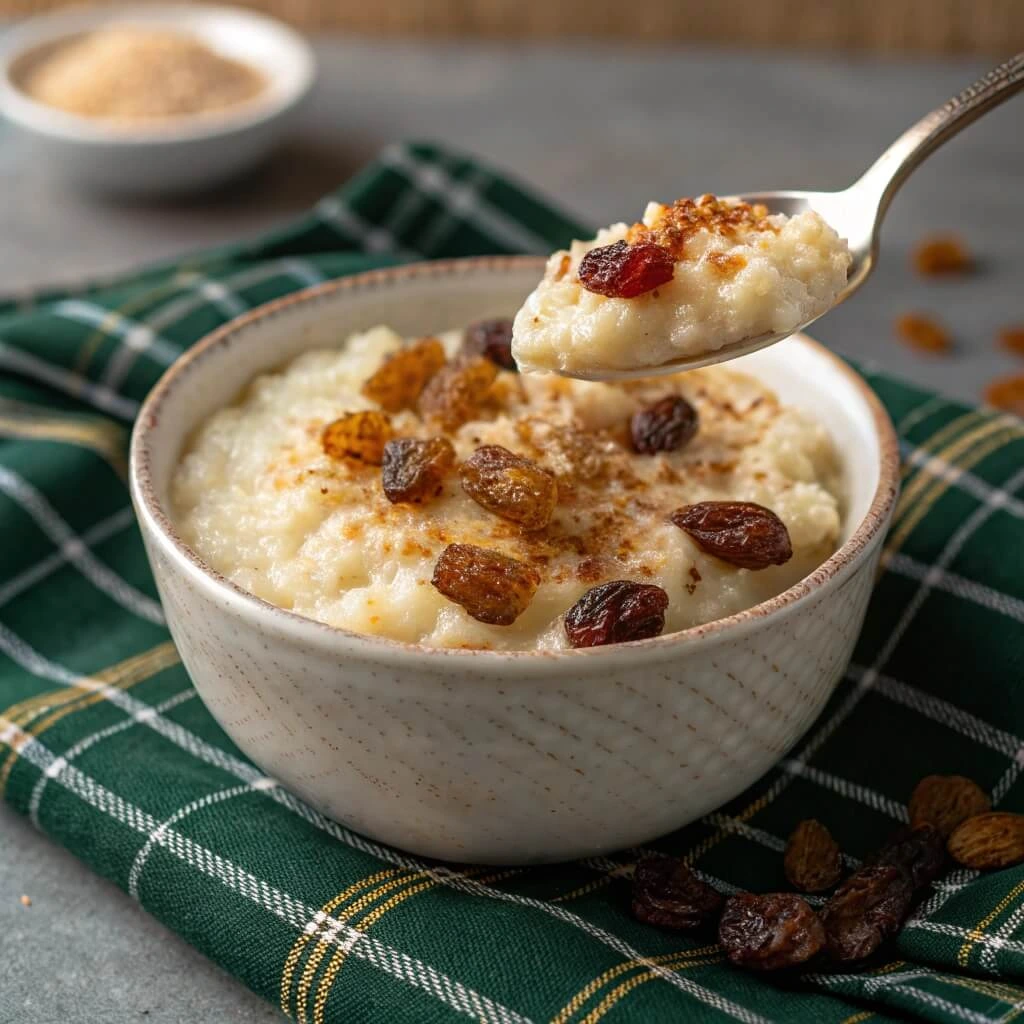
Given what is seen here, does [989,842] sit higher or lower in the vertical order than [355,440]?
lower

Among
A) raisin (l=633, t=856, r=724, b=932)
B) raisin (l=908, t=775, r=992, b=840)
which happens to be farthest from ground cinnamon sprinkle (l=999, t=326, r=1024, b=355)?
raisin (l=633, t=856, r=724, b=932)

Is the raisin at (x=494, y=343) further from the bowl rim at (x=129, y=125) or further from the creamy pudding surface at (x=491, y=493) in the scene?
the bowl rim at (x=129, y=125)

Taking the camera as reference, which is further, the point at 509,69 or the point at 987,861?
the point at 509,69

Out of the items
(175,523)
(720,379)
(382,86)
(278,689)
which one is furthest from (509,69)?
(278,689)

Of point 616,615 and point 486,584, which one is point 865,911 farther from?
point 486,584

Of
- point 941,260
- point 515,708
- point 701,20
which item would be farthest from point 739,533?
point 701,20

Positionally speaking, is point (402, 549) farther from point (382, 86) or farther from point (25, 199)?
point (382, 86)
